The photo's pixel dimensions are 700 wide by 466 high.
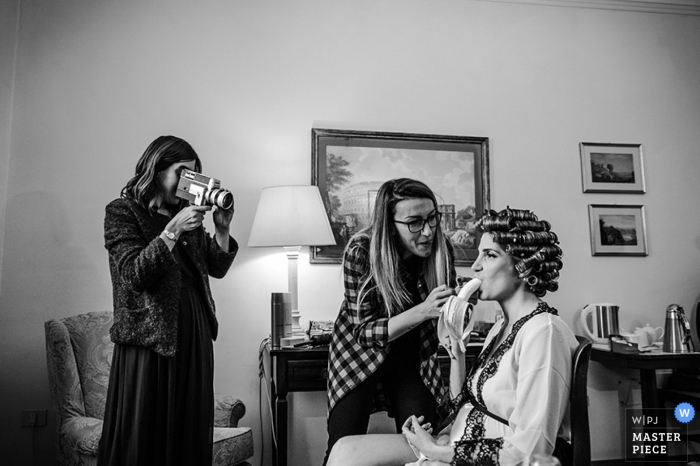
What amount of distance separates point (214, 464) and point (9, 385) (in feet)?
4.38

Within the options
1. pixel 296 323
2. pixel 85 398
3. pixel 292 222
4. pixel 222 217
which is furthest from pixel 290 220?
pixel 85 398

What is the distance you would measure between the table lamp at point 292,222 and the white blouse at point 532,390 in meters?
1.40

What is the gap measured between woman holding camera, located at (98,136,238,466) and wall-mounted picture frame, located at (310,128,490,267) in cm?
124

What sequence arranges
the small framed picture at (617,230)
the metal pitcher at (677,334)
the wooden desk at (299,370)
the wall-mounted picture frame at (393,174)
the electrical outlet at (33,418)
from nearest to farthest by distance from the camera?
the wooden desk at (299,370) → the electrical outlet at (33,418) → the metal pitcher at (677,334) → the wall-mounted picture frame at (393,174) → the small framed picture at (617,230)

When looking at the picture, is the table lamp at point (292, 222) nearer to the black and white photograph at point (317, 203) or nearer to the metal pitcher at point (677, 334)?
the black and white photograph at point (317, 203)

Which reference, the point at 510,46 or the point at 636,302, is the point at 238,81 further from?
the point at 636,302

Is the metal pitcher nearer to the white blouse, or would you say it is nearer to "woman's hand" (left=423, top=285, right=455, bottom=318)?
"woman's hand" (left=423, top=285, right=455, bottom=318)

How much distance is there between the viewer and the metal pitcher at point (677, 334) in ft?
9.20

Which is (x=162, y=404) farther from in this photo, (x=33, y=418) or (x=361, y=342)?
(x=33, y=418)

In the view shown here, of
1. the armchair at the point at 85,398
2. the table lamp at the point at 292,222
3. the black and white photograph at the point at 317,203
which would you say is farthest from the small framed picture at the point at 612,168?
the armchair at the point at 85,398

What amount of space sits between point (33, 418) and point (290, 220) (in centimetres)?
162

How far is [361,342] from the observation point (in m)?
1.70

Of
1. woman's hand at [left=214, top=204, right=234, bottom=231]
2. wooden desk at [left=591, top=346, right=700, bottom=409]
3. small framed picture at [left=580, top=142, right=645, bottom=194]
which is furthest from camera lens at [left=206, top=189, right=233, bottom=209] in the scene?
small framed picture at [left=580, top=142, right=645, bottom=194]

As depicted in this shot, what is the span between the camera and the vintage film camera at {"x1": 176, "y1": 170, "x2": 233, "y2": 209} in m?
1.70
